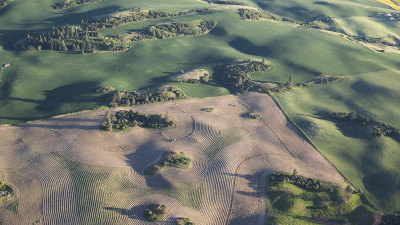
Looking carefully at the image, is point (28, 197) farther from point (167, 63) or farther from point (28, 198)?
point (167, 63)

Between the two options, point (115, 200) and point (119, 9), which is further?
point (119, 9)

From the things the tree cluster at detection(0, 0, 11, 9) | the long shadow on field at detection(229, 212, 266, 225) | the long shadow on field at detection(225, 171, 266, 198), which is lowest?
the long shadow on field at detection(229, 212, 266, 225)

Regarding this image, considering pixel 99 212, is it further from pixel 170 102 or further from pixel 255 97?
pixel 255 97

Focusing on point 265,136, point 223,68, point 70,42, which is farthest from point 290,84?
point 70,42

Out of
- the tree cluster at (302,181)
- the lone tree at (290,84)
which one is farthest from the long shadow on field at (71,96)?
the lone tree at (290,84)

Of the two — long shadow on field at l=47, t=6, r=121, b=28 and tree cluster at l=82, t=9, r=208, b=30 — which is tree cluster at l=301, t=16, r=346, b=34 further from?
long shadow on field at l=47, t=6, r=121, b=28

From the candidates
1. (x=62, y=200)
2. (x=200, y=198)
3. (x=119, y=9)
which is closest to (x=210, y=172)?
(x=200, y=198)

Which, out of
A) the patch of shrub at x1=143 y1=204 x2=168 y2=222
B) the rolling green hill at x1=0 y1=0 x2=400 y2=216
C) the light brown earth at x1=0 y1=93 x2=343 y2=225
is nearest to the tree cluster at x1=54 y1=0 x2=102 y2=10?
the rolling green hill at x1=0 y1=0 x2=400 y2=216
